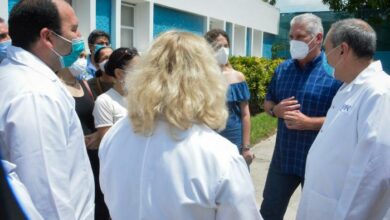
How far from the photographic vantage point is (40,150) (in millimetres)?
1839

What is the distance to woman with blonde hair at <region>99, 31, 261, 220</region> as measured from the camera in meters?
1.64

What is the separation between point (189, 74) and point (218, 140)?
0.29 metres

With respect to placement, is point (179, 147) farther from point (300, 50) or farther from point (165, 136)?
point (300, 50)

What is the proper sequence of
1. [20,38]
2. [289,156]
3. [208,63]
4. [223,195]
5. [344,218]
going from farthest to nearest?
[289,156], [344,218], [20,38], [208,63], [223,195]

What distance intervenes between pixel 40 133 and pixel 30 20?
0.61 meters

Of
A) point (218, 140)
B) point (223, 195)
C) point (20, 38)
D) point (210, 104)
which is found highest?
point (20, 38)

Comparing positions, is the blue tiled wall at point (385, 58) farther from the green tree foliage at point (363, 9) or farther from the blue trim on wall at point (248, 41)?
the blue trim on wall at point (248, 41)

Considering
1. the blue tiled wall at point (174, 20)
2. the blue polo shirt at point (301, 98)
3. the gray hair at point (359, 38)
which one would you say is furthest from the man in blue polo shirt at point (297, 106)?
the blue tiled wall at point (174, 20)

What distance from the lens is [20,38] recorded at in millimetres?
2125

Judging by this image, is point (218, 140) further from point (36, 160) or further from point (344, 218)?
point (344, 218)

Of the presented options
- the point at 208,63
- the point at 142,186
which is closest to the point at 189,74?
the point at 208,63

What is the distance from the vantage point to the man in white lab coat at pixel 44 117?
1.82m

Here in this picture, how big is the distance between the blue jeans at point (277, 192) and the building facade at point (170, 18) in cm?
150

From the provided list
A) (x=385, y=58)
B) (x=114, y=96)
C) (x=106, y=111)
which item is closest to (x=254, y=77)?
(x=114, y=96)
